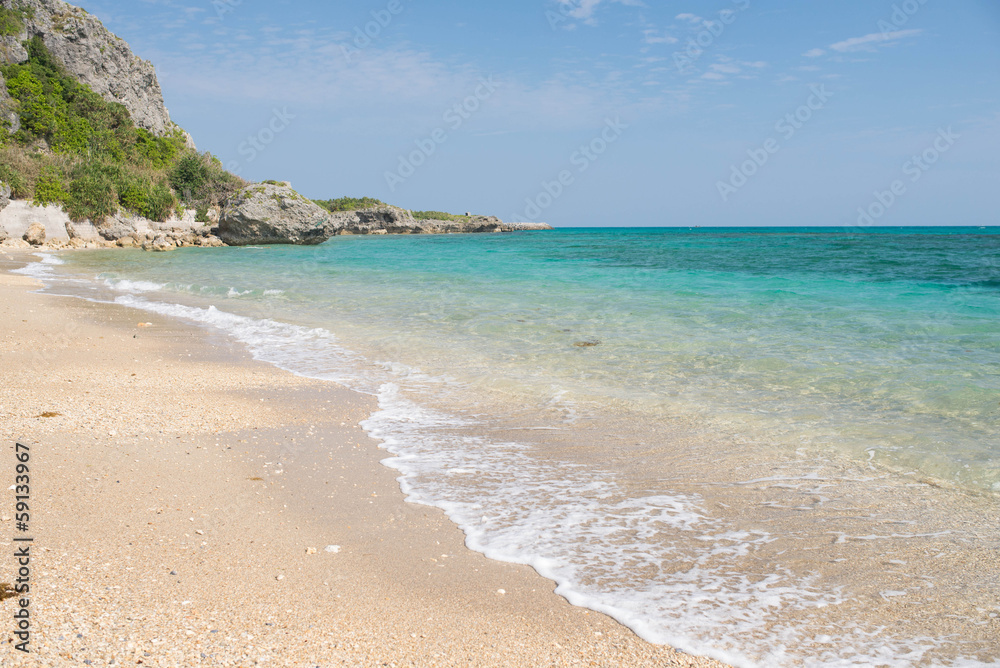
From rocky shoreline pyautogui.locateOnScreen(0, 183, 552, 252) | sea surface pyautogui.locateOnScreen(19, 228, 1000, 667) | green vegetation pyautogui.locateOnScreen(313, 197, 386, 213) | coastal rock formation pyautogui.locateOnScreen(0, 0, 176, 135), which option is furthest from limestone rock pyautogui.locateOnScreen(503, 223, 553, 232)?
sea surface pyautogui.locateOnScreen(19, 228, 1000, 667)

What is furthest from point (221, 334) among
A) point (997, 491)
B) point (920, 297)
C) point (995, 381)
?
point (920, 297)

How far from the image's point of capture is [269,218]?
42.8 metres

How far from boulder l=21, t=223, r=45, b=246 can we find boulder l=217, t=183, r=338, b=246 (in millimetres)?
11273

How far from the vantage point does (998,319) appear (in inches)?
451

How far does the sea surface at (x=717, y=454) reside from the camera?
275 centimetres

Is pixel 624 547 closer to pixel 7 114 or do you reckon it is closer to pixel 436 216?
pixel 7 114

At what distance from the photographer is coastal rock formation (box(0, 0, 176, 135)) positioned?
Result: 48781 millimetres

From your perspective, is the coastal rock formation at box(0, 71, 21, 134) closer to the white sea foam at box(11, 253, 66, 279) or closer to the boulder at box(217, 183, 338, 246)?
the boulder at box(217, 183, 338, 246)

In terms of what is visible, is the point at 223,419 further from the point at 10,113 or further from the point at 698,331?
the point at 10,113

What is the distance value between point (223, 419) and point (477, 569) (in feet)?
10.8

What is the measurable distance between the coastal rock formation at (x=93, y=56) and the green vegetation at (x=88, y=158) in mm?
1118

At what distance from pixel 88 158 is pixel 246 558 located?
4978cm

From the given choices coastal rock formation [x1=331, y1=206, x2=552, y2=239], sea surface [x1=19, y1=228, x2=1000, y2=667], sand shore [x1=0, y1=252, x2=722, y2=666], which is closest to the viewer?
sand shore [x1=0, y1=252, x2=722, y2=666]

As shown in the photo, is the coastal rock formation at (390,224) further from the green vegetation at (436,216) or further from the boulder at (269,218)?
the boulder at (269,218)
